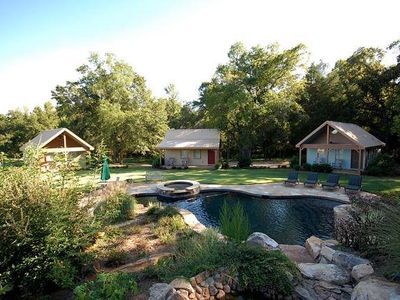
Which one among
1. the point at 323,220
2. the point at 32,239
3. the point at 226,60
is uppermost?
the point at 226,60

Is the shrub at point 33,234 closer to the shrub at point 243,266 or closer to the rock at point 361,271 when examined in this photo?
the shrub at point 243,266

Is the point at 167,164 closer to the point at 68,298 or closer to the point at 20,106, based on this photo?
the point at 68,298

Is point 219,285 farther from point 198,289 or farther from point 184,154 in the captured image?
point 184,154

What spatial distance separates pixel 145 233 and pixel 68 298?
338 centimetres

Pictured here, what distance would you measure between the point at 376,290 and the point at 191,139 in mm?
26804

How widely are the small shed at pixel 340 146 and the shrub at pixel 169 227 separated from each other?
17749 millimetres

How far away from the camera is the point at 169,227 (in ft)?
28.5

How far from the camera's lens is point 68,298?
207 inches

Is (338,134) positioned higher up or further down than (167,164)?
higher up

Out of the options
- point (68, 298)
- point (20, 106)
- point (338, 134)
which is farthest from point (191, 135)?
point (20, 106)

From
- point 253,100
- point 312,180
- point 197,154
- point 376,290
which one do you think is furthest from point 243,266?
point 253,100

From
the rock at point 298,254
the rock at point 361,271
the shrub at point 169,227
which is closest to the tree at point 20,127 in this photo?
the shrub at point 169,227

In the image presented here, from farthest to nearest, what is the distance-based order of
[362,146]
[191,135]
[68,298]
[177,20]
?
[191,135] → [362,146] → [177,20] → [68,298]

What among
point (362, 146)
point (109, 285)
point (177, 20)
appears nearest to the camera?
point (109, 285)
